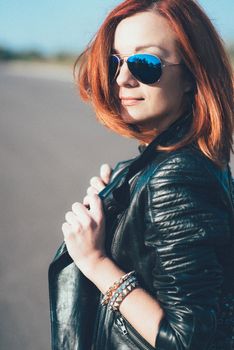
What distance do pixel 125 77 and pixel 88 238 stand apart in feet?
1.70

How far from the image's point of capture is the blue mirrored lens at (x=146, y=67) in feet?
5.05

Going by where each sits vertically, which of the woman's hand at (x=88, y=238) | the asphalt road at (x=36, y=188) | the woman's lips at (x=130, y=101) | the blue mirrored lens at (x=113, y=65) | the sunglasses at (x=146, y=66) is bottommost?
the asphalt road at (x=36, y=188)

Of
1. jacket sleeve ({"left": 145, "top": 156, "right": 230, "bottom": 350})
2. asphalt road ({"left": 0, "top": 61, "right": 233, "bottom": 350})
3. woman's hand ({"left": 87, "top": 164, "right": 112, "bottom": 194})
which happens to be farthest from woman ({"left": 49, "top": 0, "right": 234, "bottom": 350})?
asphalt road ({"left": 0, "top": 61, "right": 233, "bottom": 350})

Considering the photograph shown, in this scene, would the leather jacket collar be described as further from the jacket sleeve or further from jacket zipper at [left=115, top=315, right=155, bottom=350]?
jacket zipper at [left=115, top=315, right=155, bottom=350]

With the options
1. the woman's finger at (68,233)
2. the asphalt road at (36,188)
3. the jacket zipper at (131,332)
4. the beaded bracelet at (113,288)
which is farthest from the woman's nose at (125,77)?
the asphalt road at (36,188)

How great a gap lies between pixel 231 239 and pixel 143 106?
0.48m

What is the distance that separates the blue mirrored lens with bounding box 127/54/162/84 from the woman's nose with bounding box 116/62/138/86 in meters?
0.03

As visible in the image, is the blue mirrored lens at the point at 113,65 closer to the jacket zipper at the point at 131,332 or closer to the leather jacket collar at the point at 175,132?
the leather jacket collar at the point at 175,132

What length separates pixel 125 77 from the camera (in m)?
1.63

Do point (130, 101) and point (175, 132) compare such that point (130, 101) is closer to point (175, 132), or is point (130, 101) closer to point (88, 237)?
point (175, 132)

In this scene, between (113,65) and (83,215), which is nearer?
(83,215)

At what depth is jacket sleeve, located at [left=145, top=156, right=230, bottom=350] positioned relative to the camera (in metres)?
1.30

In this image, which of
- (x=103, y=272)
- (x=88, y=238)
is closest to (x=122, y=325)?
(x=103, y=272)

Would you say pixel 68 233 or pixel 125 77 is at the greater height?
pixel 125 77
